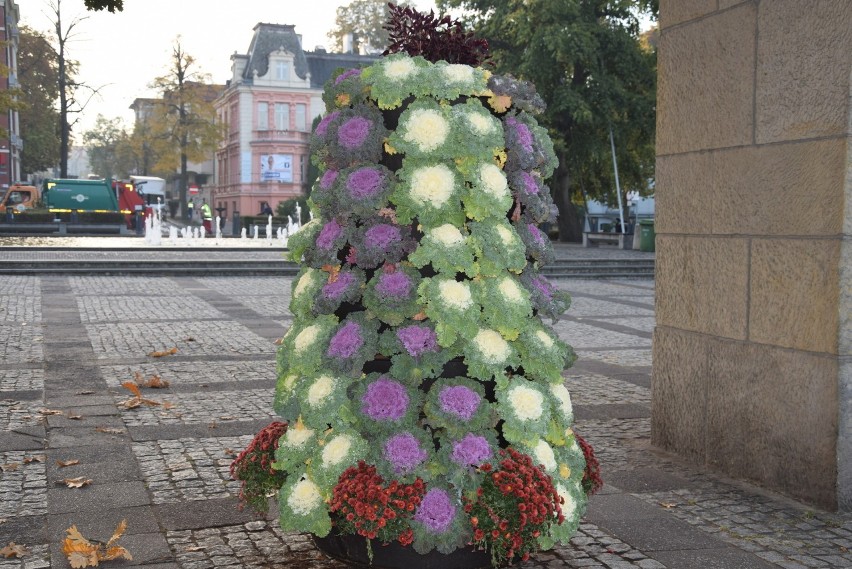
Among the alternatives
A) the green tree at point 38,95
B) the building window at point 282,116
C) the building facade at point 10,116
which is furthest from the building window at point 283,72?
the building facade at point 10,116

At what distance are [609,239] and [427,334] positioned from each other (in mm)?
33832

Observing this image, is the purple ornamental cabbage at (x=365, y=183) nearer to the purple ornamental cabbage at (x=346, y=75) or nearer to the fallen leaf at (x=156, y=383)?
the purple ornamental cabbage at (x=346, y=75)

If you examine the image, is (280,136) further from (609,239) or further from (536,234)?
(536,234)

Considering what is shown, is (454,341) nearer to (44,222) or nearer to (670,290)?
(670,290)

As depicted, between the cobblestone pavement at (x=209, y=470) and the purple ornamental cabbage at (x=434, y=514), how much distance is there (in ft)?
2.09

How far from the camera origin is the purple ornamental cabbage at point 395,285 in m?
3.99

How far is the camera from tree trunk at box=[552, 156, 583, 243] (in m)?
38.7

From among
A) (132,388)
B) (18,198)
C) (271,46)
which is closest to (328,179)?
(132,388)

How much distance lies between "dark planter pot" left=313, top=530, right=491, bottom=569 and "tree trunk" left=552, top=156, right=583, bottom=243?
114ft

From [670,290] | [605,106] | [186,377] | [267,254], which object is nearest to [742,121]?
[670,290]

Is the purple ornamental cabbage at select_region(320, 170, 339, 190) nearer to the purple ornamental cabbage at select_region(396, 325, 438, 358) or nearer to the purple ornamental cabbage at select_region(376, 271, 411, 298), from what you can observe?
the purple ornamental cabbage at select_region(376, 271, 411, 298)

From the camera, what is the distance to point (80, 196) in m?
42.6

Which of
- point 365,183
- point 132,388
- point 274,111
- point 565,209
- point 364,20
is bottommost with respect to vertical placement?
point 132,388

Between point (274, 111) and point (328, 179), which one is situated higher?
point (274, 111)
